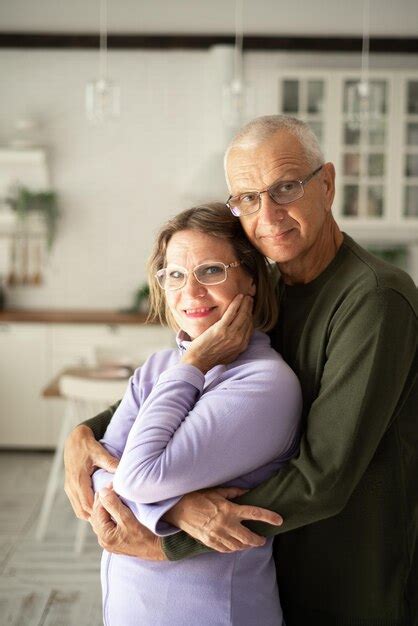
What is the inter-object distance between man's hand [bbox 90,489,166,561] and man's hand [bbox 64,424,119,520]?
12cm

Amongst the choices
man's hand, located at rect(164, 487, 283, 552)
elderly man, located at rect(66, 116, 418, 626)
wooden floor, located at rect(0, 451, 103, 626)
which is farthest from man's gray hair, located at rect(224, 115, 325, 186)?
wooden floor, located at rect(0, 451, 103, 626)

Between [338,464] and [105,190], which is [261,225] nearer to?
[338,464]

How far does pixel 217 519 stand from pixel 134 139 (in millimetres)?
5051

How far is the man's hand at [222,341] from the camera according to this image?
151cm

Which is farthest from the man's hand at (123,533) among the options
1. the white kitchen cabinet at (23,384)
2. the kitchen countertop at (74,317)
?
the white kitchen cabinet at (23,384)

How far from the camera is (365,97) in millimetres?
4332

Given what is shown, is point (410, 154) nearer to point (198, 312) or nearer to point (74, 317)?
point (74, 317)

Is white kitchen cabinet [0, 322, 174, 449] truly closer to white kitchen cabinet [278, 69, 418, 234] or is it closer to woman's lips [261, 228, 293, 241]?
white kitchen cabinet [278, 69, 418, 234]

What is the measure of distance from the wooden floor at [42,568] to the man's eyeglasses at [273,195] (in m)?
2.22

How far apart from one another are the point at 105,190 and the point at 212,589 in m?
4.97

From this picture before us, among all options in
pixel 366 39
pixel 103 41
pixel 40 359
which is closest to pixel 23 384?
pixel 40 359

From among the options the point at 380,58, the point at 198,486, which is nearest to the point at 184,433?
the point at 198,486

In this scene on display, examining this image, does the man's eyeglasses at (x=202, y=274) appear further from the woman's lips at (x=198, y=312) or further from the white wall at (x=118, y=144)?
the white wall at (x=118, y=144)

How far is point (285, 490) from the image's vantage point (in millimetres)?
1392
